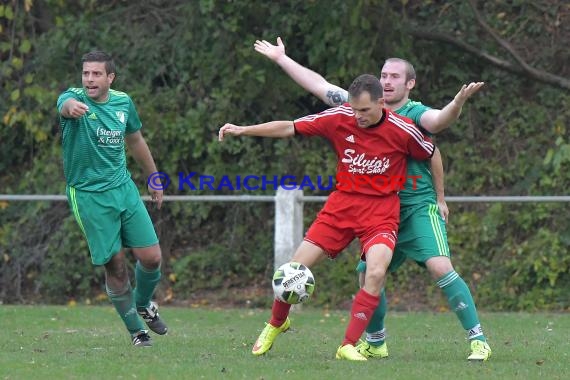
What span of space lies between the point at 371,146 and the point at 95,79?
2.12 m

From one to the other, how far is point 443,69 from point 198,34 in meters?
3.34

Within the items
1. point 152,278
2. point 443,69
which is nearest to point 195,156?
point 443,69

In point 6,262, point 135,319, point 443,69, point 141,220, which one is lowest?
point 6,262

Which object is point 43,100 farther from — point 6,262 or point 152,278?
point 152,278

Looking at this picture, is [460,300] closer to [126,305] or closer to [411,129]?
[411,129]

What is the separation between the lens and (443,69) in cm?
1504

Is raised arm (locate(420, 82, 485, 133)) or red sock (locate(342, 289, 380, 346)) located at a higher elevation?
raised arm (locate(420, 82, 485, 133))

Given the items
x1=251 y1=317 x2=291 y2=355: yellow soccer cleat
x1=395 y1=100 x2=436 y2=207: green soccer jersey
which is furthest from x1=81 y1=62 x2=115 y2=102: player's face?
x1=395 y1=100 x2=436 y2=207: green soccer jersey

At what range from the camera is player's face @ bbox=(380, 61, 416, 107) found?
7.64 meters

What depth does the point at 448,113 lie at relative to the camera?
7.09m

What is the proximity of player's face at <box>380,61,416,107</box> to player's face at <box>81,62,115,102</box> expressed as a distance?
201cm

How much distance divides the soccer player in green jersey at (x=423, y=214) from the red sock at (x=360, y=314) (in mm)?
505

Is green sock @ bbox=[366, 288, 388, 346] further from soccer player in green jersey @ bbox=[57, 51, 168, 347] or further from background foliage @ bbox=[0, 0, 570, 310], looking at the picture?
background foliage @ bbox=[0, 0, 570, 310]

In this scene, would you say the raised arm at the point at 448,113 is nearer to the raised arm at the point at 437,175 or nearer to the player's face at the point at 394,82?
the raised arm at the point at 437,175
